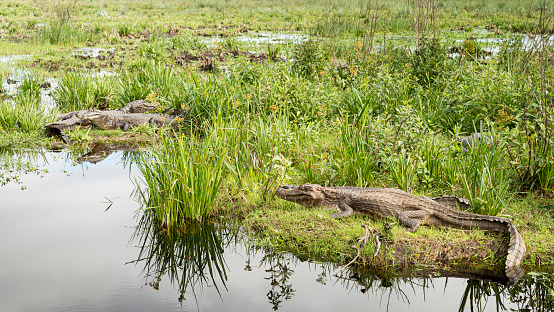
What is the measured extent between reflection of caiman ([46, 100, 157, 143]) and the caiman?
563 cm

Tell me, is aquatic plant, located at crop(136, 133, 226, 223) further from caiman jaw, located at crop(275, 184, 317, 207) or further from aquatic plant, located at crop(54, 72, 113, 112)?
aquatic plant, located at crop(54, 72, 113, 112)

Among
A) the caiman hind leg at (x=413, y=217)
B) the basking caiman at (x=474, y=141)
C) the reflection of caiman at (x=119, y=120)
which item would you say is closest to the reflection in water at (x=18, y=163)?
the reflection of caiman at (x=119, y=120)

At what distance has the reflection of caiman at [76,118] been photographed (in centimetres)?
1033

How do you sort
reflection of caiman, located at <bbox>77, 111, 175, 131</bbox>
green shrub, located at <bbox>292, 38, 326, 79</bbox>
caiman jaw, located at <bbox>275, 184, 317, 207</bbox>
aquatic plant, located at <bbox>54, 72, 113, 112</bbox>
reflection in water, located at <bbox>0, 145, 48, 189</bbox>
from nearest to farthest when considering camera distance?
caiman jaw, located at <bbox>275, 184, 317, 207</bbox> → reflection in water, located at <bbox>0, 145, 48, 189</bbox> → reflection of caiman, located at <bbox>77, 111, 175, 131</bbox> → green shrub, located at <bbox>292, 38, 326, 79</bbox> → aquatic plant, located at <bbox>54, 72, 113, 112</bbox>

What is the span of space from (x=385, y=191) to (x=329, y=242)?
3.33 feet

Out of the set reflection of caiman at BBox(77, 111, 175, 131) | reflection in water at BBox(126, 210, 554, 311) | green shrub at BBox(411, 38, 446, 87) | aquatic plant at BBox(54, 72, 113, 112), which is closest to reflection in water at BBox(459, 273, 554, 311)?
reflection in water at BBox(126, 210, 554, 311)

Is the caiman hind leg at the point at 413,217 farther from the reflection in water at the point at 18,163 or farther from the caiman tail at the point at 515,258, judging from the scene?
the reflection in water at the point at 18,163

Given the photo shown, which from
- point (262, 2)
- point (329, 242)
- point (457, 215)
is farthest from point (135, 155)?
point (262, 2)

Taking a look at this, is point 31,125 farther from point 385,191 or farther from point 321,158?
point 385,191

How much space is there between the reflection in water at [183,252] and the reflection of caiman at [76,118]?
4446 mm

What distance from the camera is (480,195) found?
618 centimetres

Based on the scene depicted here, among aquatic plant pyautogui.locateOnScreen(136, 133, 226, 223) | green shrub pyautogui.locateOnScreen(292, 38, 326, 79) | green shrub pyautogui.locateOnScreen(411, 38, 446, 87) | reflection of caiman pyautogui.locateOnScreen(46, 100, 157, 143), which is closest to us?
aquatic plant pyautogui.locateOnScreen(136, 133, 226, 223)

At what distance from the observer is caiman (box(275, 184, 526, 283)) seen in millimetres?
5759

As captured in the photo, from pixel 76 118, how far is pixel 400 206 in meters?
7.24
